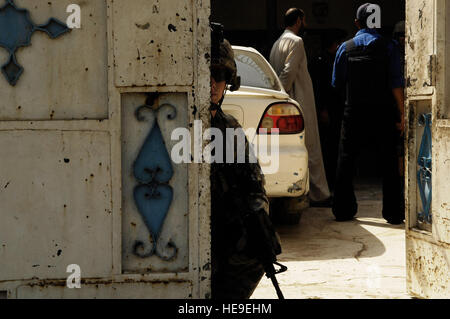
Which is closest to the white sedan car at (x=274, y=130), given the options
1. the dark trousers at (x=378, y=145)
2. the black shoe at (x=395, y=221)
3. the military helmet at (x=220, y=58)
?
the dark trousers at (x=378, y=145)

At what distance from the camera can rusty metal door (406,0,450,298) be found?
4.14 meters

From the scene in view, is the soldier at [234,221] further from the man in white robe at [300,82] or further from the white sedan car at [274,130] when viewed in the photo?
the man in white robe at [300,82]

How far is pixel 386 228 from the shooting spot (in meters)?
6.93

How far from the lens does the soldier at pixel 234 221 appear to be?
328cm

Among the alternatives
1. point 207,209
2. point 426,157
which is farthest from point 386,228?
point 207,209

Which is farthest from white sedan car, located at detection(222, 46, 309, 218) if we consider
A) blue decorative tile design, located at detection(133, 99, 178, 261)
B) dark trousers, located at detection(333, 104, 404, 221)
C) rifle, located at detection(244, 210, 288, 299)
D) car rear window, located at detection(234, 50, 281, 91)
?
blue decorative tile design, located at detection(133, 99, 178, 261)

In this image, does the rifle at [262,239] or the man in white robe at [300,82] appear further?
the man in white robe at [300,82]

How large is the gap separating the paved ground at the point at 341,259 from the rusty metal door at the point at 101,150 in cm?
174

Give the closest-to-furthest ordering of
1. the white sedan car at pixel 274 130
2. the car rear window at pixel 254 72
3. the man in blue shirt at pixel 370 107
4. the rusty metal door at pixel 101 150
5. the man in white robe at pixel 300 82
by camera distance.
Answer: the rusty metal door at pixel 101 150
the white sedan car at pixel 274 130
the car rear window at pixel 254 72
the man in blue shirt at pixel 370 107
the man in white robe at pixel 300 82

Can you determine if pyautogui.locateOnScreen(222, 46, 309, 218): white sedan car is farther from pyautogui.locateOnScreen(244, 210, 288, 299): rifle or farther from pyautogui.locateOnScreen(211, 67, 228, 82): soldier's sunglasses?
pyautogui.locateOnScreen(244, 210, 288, 299): rifle

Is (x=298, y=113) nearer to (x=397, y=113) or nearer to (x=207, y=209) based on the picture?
(x=397, y=113)

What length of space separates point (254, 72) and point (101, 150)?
371 cm

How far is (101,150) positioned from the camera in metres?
3.01
